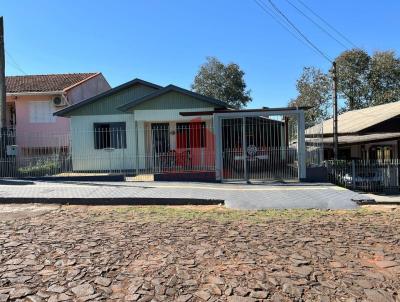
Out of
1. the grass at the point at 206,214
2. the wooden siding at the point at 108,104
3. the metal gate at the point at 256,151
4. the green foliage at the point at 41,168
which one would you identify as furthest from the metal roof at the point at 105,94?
the grass at the point at 206,214

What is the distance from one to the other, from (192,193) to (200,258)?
7043 millimetres

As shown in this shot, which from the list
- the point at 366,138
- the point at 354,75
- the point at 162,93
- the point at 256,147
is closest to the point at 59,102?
the point at 162,93

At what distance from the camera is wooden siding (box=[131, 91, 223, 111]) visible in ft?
65.2

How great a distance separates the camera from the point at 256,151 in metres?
16.8

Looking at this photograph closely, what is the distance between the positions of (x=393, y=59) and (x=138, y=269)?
40.8m

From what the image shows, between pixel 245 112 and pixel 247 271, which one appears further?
pixel 245 112

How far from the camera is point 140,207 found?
11.4 metres

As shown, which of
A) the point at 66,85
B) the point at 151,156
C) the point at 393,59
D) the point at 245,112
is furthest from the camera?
the point at 393,59

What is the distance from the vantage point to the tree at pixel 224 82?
4469 centimetres

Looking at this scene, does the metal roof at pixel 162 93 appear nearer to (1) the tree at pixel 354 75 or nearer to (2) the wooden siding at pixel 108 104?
(2) the wooden siding at pixel 108 104

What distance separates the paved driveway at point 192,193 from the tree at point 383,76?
29155mm

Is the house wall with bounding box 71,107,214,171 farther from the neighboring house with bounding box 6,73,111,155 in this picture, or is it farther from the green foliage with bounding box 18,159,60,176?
the neighboring house with bounding box 6,73,111,155

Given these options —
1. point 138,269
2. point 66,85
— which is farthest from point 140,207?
point 66,85

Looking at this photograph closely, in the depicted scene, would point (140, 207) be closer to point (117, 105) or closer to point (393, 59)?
point (117, 105)
